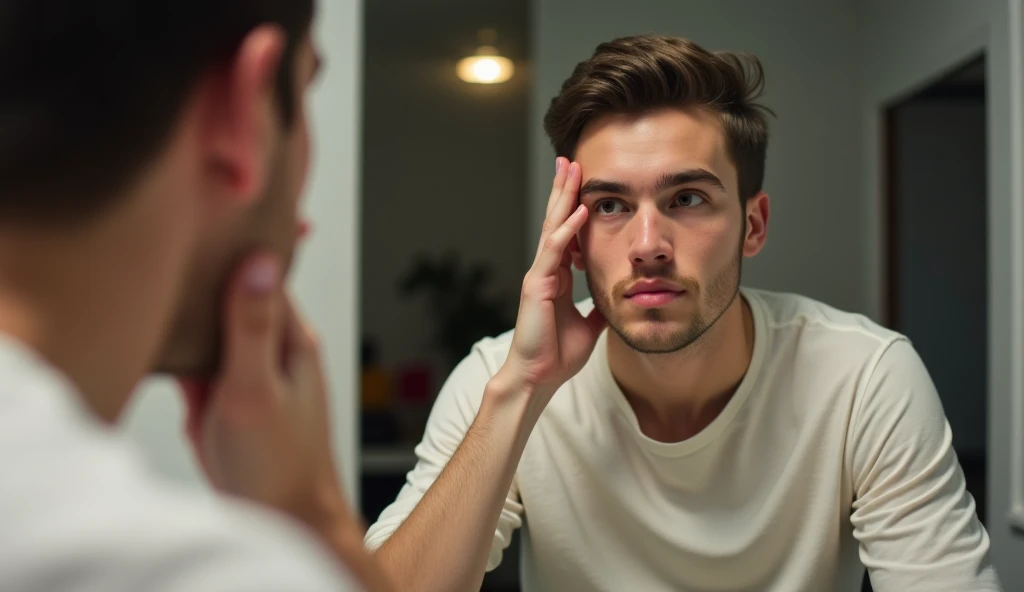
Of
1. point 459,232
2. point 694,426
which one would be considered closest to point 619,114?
point 694,426

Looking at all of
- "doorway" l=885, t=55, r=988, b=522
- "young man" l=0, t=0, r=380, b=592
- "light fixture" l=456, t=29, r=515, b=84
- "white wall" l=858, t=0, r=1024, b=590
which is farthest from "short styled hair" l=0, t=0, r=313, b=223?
"light fixture" l=456, t=29, r=515, b=84

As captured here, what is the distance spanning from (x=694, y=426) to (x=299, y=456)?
750mm

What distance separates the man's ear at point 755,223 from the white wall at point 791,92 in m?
0.83

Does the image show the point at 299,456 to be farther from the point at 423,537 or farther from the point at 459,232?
the point at 459,232

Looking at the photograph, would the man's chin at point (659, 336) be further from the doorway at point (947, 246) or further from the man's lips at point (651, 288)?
the doorway at point (947, 246)

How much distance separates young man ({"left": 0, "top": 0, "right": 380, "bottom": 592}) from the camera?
0.75 ft

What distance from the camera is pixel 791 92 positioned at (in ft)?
6.53

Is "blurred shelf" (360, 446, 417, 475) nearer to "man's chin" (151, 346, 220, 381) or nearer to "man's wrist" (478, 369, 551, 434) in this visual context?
"man's wrist" (478, 369, 551, 434)

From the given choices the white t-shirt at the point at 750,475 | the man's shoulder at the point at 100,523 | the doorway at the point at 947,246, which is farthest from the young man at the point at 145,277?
the doorway at the point at 947,246

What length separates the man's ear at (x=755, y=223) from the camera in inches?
45.9

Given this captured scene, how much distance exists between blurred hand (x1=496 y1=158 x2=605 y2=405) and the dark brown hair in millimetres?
86

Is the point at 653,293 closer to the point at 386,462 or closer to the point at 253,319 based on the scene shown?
the point at 253,319

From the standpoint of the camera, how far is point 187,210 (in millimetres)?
331

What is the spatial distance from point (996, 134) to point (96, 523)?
1.76 metres
